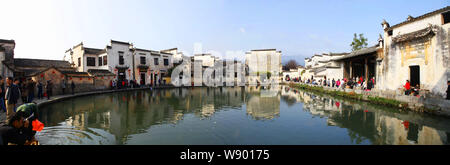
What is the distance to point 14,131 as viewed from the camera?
3848mm

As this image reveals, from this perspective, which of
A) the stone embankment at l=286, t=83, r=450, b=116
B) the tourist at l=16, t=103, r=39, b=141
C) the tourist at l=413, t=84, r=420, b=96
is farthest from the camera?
the tourist at l=413, t=84, r=420, b=96

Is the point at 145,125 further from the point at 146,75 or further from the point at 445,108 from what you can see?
the point at 146,75

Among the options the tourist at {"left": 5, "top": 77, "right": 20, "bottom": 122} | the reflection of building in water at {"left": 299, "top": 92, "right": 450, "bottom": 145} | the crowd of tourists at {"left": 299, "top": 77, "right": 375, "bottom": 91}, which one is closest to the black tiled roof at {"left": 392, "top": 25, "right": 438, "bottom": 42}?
the crowd of tourists at {"left": 299, "top": 77, "right": 375, "bottom": 91}

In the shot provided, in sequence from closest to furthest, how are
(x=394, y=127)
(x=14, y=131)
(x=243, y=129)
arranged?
(x=14, y=131) < (x=243, y=129) < (x=394, y=127)

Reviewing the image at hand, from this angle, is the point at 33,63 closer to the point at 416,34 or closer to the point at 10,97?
the point at 10,97

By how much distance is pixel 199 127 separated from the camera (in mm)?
6707

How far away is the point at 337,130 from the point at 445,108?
5.09 metres

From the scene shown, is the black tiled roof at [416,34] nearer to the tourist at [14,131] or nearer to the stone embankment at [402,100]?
the stone embankment at [402,100]

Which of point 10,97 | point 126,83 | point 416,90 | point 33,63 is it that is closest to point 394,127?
point 416,90

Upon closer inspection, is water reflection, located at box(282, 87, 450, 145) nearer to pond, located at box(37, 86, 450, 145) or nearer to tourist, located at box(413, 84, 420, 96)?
pond, located at box(37, 86, 450, 145)

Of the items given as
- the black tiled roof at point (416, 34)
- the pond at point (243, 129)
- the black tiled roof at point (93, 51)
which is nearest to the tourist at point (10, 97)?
the pond at point (243, 129)

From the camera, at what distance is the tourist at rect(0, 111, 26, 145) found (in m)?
3.74

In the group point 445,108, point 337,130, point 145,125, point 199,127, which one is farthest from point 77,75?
point 445,108

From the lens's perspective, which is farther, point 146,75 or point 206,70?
point 206,70
